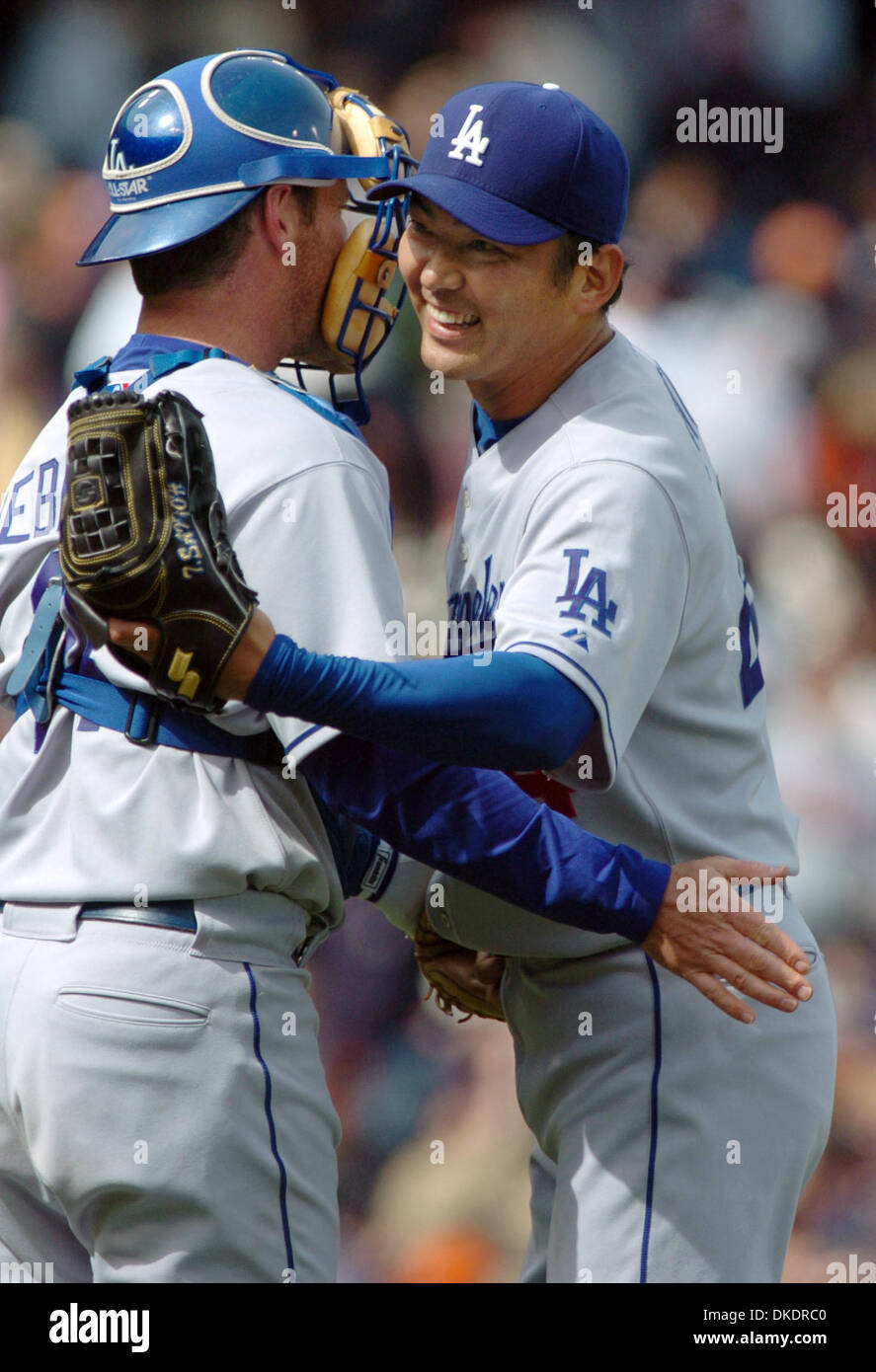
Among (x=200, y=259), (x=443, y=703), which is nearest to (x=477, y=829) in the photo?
(x=443, y=703)

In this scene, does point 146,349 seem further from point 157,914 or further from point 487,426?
point 157,914

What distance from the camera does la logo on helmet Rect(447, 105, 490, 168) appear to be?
5.16 feet

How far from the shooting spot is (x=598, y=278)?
63.9 inches

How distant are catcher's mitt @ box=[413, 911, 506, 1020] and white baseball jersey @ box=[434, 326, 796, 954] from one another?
0.52ft

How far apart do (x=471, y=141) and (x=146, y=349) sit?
1.34 feet

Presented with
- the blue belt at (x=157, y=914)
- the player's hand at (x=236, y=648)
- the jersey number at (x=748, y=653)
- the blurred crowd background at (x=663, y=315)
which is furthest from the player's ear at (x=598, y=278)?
the blurred crowd background at (x=663, y=315)

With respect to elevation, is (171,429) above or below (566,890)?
above

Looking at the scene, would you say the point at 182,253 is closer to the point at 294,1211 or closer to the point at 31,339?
the point at 294,1211

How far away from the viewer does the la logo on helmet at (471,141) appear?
61.9 inches

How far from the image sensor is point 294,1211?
1429mm

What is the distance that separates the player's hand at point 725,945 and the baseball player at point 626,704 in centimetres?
13

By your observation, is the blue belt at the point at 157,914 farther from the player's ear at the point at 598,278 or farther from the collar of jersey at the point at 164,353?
the player's ear at the point at 598,278

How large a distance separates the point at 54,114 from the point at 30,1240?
97.5 inches
